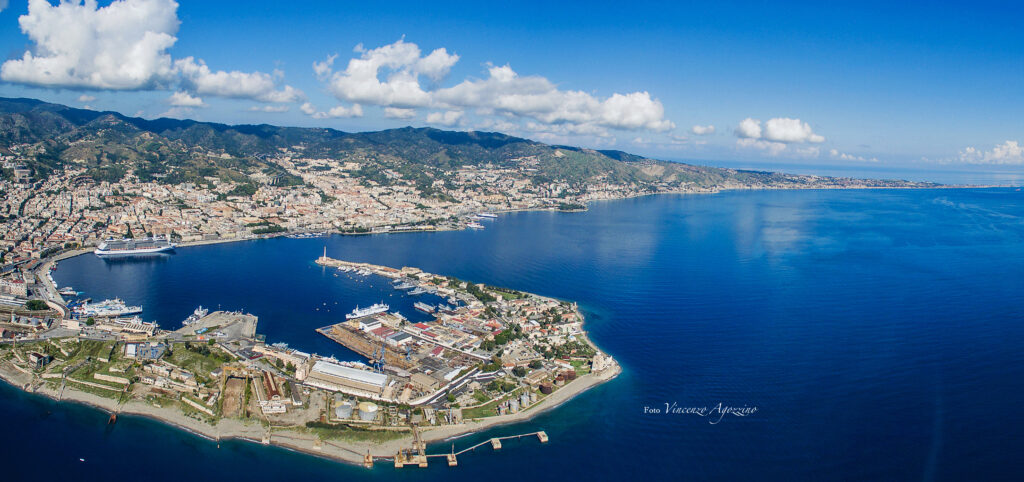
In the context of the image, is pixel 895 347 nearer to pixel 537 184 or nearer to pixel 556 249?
pixel 556 249

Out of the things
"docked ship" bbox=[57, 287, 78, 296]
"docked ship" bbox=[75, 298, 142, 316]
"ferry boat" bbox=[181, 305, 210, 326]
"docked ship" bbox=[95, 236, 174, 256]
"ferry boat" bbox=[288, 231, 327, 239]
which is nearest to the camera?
"ferry boat" bbox=[181, 305, 210, 326]

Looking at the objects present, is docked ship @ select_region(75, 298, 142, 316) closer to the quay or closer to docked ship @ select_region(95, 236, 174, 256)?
docked ship @ select_region(95, 236, 174, 256)

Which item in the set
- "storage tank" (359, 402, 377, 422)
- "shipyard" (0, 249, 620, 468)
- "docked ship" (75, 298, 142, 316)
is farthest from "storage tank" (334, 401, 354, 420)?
"docked ship" (75, 298, 142, 316)

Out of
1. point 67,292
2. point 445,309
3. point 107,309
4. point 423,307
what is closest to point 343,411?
point 445,309

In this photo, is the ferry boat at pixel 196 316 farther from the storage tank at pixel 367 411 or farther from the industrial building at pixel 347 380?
the storage tank at pixel 367 411

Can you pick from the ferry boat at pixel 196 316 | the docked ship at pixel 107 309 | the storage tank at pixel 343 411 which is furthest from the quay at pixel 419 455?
the docked ship at pixel 107 309

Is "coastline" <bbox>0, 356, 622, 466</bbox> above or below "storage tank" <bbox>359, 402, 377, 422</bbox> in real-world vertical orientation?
below

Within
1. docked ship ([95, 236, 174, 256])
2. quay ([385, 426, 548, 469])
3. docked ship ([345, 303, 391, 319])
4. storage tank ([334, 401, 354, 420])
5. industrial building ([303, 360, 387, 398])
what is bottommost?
quay ([385, 426, 548, 469])
